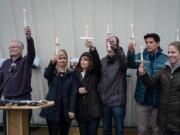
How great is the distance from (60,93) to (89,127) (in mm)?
546

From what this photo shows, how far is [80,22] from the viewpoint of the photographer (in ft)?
16.9

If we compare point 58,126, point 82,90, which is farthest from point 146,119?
point 58,126

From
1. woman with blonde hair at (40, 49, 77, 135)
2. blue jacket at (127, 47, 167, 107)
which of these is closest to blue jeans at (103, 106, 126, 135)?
blue jacket at (127, 47, 167, 107)

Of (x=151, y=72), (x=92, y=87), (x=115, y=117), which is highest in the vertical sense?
(x=151, y=72)

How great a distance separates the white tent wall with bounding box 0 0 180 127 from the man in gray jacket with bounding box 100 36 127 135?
0.75 meters

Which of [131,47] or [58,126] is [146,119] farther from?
[58,126]

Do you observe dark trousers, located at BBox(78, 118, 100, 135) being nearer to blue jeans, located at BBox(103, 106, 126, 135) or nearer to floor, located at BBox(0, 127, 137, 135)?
blue jeans, located at BBox(103, 106, 126, 135)

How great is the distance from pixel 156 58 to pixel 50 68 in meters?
1.31

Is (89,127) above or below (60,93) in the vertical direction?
below

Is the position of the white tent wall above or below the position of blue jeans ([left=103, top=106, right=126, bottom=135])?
above

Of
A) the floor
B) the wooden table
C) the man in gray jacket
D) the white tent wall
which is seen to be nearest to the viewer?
the wooden table

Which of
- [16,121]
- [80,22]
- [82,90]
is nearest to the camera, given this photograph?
[16,121]

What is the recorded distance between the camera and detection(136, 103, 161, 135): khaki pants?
4.18 metres

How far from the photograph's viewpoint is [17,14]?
17.6ft
